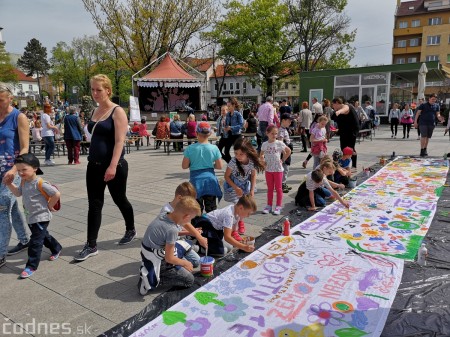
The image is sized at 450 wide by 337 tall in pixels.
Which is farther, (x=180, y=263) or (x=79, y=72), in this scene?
(x=79, y=72)

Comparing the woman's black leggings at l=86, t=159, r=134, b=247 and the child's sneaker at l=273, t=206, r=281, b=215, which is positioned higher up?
the woman's black leggings at l=86, t=159, r=134, b=247

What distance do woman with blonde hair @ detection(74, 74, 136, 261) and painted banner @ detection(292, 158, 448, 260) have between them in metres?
2.33

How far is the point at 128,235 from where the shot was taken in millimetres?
4082

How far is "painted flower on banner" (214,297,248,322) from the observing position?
8.38 ft

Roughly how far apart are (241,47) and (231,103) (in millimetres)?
27183

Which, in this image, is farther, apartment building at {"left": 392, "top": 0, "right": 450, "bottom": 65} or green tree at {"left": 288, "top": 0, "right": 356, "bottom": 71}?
apartment building at {"left": 392, "top": 0, "right": 450, "bottom": 65}

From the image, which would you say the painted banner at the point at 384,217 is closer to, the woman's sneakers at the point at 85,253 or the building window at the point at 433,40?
the woman's sneakers at the point at 85,253

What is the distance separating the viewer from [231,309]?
266cm

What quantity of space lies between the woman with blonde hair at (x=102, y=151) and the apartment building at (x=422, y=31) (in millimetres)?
57600

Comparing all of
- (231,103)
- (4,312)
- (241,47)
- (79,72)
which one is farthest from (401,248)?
(79,72)

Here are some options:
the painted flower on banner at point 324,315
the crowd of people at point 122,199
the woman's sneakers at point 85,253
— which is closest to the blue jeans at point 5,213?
the crowd of people at point 122,199

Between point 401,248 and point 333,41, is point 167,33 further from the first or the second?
point 401,248

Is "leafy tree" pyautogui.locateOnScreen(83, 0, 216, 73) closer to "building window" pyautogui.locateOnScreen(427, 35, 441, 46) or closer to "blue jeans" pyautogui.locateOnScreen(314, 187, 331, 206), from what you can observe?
"blue jeans" pyautogui.locateOnScreen(314, 187, 331, 206)

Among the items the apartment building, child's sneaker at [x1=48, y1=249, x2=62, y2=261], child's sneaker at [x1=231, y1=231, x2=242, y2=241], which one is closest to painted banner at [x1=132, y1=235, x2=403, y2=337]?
child's sneaker at [x1=231, y1=231, x2=242, y2=241]
